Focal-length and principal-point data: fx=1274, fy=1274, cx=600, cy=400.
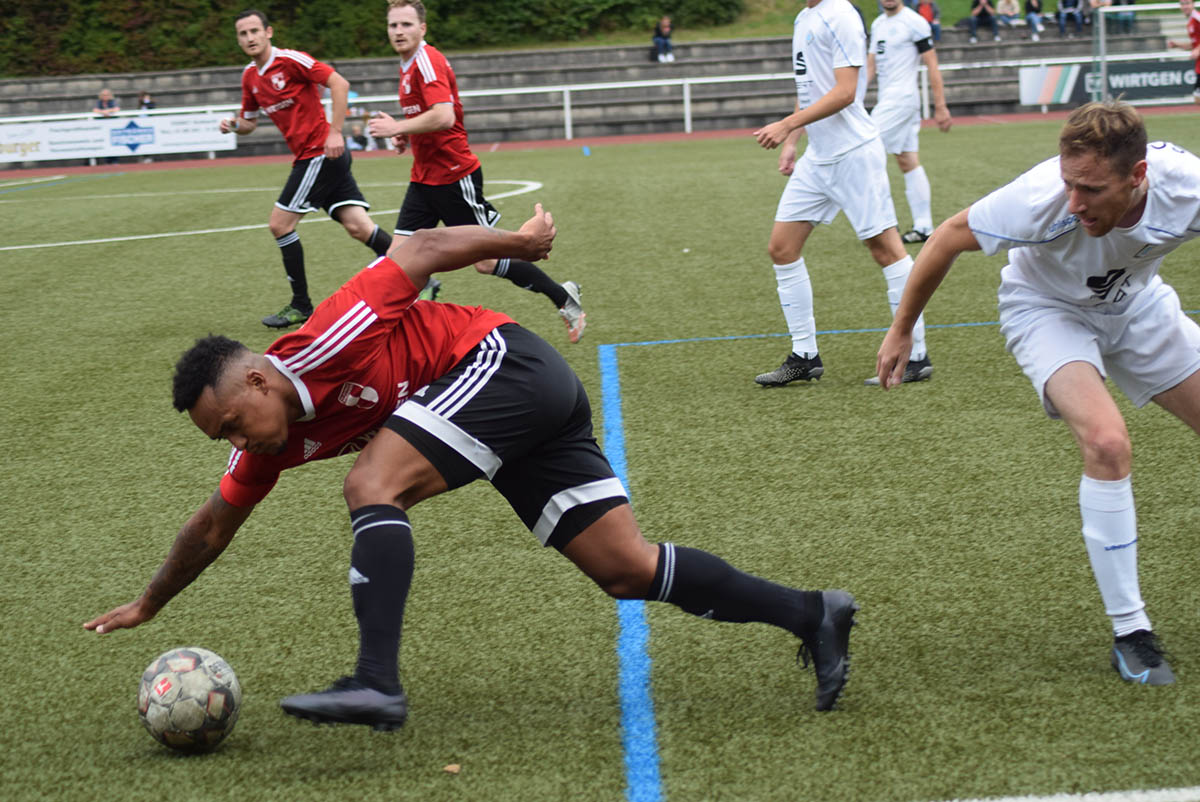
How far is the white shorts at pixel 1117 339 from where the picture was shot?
3.56m

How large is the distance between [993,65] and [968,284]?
19.1 metres

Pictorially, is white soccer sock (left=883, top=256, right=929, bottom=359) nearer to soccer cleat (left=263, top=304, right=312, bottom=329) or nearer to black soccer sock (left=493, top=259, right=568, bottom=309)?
black soccer sock (left=493, top=259, right=568, bottom=309)

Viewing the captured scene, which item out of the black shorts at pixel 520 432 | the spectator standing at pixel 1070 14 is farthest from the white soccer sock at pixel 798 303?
the spectator standing at pixel 1070 14

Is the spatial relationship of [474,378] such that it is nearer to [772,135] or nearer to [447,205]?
[772,135]

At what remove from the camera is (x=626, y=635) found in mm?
3916

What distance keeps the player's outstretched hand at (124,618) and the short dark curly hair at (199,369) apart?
2.51 feet

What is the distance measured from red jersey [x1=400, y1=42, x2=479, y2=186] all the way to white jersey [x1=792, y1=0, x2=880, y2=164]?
2.37m

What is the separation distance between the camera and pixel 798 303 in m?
6.73

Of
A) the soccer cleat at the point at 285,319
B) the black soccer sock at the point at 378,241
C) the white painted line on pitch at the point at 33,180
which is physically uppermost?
the black soccer sock at the point at 378,241

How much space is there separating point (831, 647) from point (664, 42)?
28943 millimetres

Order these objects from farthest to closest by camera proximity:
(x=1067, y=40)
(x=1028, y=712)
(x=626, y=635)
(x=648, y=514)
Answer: (x=1067, y=40) → (x=648, y=514) → (x=626, y=635) → (x=1028, y=712)

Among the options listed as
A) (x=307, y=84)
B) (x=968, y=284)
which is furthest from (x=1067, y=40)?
(x=307, y=84)

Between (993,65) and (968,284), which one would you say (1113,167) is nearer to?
(968,284)

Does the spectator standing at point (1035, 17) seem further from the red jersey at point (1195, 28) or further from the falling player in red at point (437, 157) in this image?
the falling player in red at point (437, 157)
